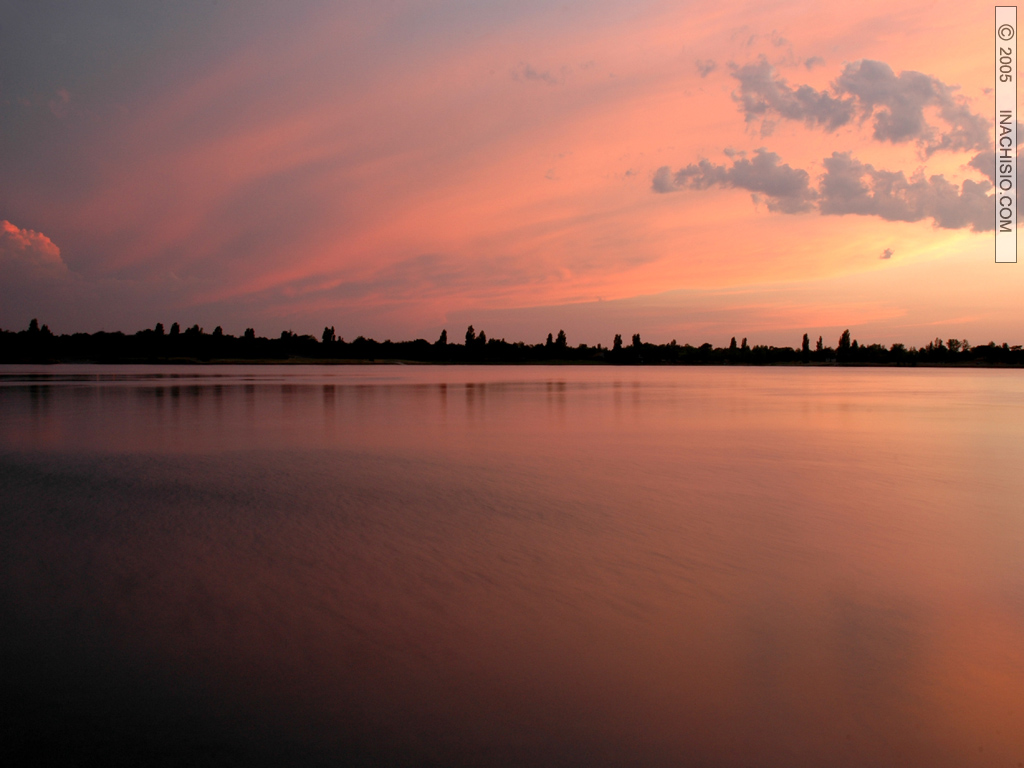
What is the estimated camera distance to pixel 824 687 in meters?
4.57

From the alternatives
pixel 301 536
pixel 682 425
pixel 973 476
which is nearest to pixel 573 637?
pixel 301 536

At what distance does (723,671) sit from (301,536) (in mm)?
5703

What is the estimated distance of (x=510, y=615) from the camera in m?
5.83

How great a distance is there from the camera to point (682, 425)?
2342 cm

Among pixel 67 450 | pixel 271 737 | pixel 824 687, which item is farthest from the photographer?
pixel 67 450

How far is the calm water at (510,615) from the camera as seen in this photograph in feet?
13.1

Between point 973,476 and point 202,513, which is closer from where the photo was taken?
point 202,513

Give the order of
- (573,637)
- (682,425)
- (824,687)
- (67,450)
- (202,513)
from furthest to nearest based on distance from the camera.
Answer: (682,425), (67,450), (202,513), (573,637), (824,687)

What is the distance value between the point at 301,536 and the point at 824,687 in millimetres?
6344

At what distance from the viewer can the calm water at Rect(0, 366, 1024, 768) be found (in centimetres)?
399

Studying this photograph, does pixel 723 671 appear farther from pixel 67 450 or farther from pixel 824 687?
pixel 67 450

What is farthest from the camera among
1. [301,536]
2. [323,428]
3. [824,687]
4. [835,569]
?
[323,428]

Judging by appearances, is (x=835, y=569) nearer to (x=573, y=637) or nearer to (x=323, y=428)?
(x=573, y=637)

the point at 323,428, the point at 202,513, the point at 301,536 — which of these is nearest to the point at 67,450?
the point at 323,428
